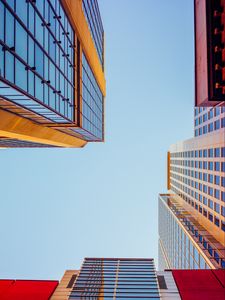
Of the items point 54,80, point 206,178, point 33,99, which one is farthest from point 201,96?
point 206,178

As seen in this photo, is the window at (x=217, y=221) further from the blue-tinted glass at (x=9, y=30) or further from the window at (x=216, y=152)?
the blue-tinted glass at (x=9, y=30)

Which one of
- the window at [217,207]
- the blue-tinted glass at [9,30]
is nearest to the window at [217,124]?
the window at [217,207]

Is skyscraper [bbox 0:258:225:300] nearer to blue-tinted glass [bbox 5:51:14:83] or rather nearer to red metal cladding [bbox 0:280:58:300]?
red metal cladding [bbox 0:280:58:300]

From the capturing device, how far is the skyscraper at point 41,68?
17625 mm

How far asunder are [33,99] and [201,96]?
1508 centimetres

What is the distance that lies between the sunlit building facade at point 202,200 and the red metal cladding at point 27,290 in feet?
80.0

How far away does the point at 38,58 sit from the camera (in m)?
22.0

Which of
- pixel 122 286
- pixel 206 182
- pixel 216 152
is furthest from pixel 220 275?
pixel 206 182

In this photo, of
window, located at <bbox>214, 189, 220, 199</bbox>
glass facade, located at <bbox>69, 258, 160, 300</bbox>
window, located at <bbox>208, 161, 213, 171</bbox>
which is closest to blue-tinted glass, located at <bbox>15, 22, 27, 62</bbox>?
glass facade, located at <bbox>69, 258, 160, 300</bbox>

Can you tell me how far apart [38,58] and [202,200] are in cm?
4319

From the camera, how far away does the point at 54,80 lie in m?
26.1

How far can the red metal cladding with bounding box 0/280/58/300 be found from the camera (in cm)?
2550

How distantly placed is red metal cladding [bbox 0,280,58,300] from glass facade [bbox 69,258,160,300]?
2137mm

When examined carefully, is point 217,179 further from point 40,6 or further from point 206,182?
point 40,6
